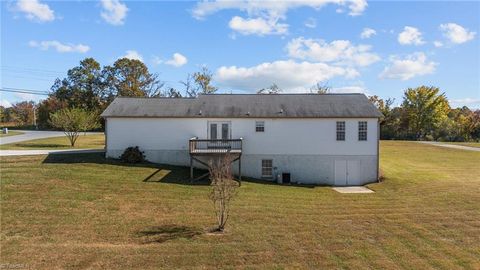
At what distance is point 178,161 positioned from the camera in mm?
26656

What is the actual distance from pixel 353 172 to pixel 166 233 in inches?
659

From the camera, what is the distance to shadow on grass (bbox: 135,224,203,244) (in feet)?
44.4

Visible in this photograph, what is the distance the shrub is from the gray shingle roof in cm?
259

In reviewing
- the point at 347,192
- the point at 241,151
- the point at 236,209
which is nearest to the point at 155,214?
the point at 236,209

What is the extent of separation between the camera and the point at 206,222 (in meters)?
15.7

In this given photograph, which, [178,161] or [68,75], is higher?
[68,75]

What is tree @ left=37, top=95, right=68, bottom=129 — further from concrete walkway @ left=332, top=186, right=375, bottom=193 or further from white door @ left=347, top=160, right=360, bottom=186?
concrete walkway @ left=332, top=186, right=375, bottom=193

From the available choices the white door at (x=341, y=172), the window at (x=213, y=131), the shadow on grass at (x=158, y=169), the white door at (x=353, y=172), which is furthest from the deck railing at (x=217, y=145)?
the white door at (x=353, y=172)

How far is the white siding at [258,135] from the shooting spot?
2641cm

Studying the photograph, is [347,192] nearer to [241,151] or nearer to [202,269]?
[241,151]

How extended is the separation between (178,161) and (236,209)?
10.0 m

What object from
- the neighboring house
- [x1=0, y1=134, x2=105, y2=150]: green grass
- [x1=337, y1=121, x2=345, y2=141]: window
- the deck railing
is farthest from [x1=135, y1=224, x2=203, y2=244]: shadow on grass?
[x1=0, y1=134, x2=105, y2=150]: green grass

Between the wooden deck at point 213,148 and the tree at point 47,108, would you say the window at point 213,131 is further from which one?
the tree at point 47,108

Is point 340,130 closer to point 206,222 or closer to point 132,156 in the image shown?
point 206,222
